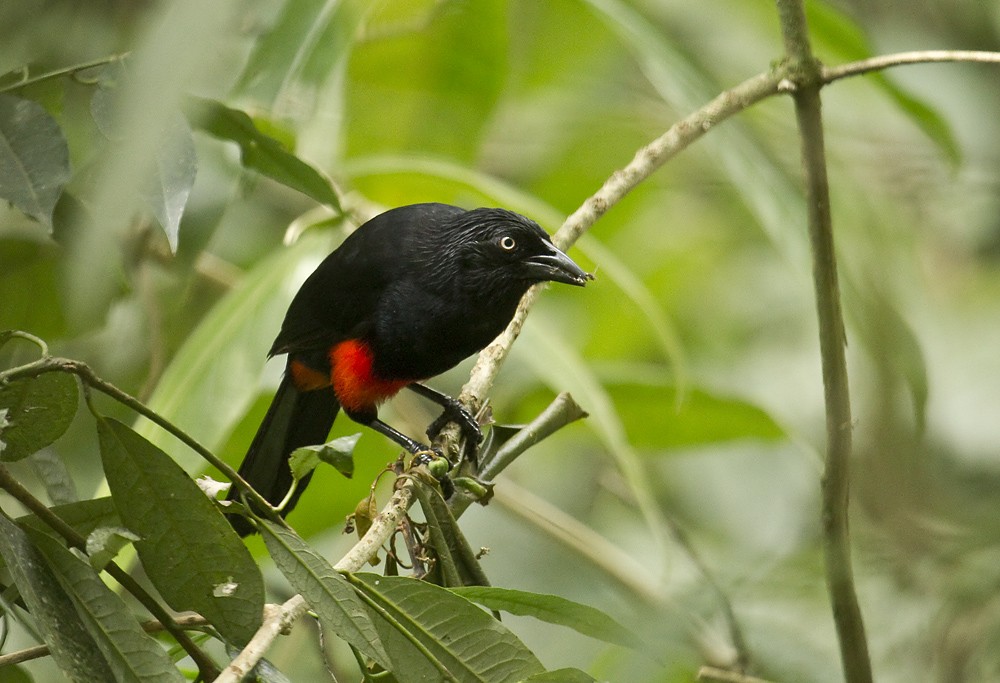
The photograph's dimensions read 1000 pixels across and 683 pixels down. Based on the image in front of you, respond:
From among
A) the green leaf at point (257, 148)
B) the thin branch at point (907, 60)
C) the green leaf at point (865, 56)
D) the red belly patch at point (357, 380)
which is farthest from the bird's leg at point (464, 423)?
the green leaf at point (865, 56)

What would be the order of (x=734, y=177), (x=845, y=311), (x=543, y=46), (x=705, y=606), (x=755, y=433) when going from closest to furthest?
(x=705, y=606) → (x=845, y=311) → (x=734, y=177) → (x=755, y=433) → (x=543, y=46)

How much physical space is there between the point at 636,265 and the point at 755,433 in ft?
6.75

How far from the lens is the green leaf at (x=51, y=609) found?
54.9 inches

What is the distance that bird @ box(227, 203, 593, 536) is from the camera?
3.06 m

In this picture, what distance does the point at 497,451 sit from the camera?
6.65 feet

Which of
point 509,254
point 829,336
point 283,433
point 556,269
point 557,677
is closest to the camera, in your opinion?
point 557,677

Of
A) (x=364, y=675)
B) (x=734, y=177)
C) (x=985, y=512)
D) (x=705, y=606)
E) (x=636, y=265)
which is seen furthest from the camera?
(x=636, y=265)

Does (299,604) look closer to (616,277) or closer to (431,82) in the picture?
(616,277)

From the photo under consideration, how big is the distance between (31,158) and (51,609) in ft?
2.59

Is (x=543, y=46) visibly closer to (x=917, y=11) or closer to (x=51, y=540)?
(x=917, y=11)

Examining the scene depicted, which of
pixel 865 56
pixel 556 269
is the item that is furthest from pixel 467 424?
pixel 865 56

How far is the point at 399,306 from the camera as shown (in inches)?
125

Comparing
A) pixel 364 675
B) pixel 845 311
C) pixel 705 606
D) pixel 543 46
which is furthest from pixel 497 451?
pixel 543 46

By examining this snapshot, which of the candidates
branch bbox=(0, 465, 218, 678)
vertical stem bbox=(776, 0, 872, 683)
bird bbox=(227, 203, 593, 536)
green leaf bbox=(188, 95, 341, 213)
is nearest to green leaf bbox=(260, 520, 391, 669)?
branch bbox=(0, 465, 218, 678)
